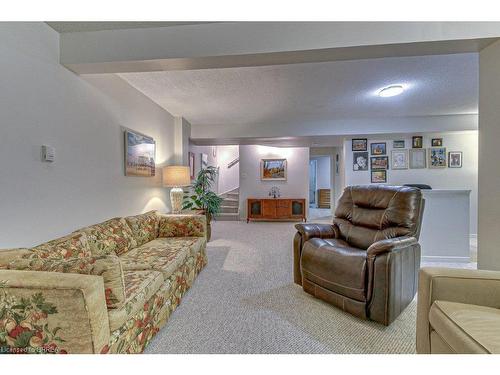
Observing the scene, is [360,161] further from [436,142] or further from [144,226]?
[144,226]

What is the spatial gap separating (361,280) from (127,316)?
1.56 m

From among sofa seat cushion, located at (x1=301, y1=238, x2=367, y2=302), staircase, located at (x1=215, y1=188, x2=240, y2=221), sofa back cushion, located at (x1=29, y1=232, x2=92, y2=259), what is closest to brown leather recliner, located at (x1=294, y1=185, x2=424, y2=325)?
sofa seat cushion, located at (x1=301, y1=238, x2=367, y2=302)

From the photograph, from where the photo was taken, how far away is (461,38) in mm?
1579

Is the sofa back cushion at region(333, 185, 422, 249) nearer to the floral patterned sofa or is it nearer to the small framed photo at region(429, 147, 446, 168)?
the floral patterned sofa

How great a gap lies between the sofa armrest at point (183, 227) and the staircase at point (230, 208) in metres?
3.84

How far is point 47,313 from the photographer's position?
992 mm

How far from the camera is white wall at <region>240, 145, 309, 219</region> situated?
652 centimetres

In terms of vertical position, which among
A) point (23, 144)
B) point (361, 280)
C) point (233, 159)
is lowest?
point (361, 280)

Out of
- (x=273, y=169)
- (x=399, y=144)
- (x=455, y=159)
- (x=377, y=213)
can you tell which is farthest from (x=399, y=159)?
(x=377, y=213)

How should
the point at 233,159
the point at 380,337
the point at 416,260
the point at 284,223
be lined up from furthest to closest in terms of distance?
1. the point at 233,159
2. the point at 284,223
3. the point at 416,260
4. the point at 380,337

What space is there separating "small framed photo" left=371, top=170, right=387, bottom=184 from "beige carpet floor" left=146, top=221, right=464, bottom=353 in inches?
129
